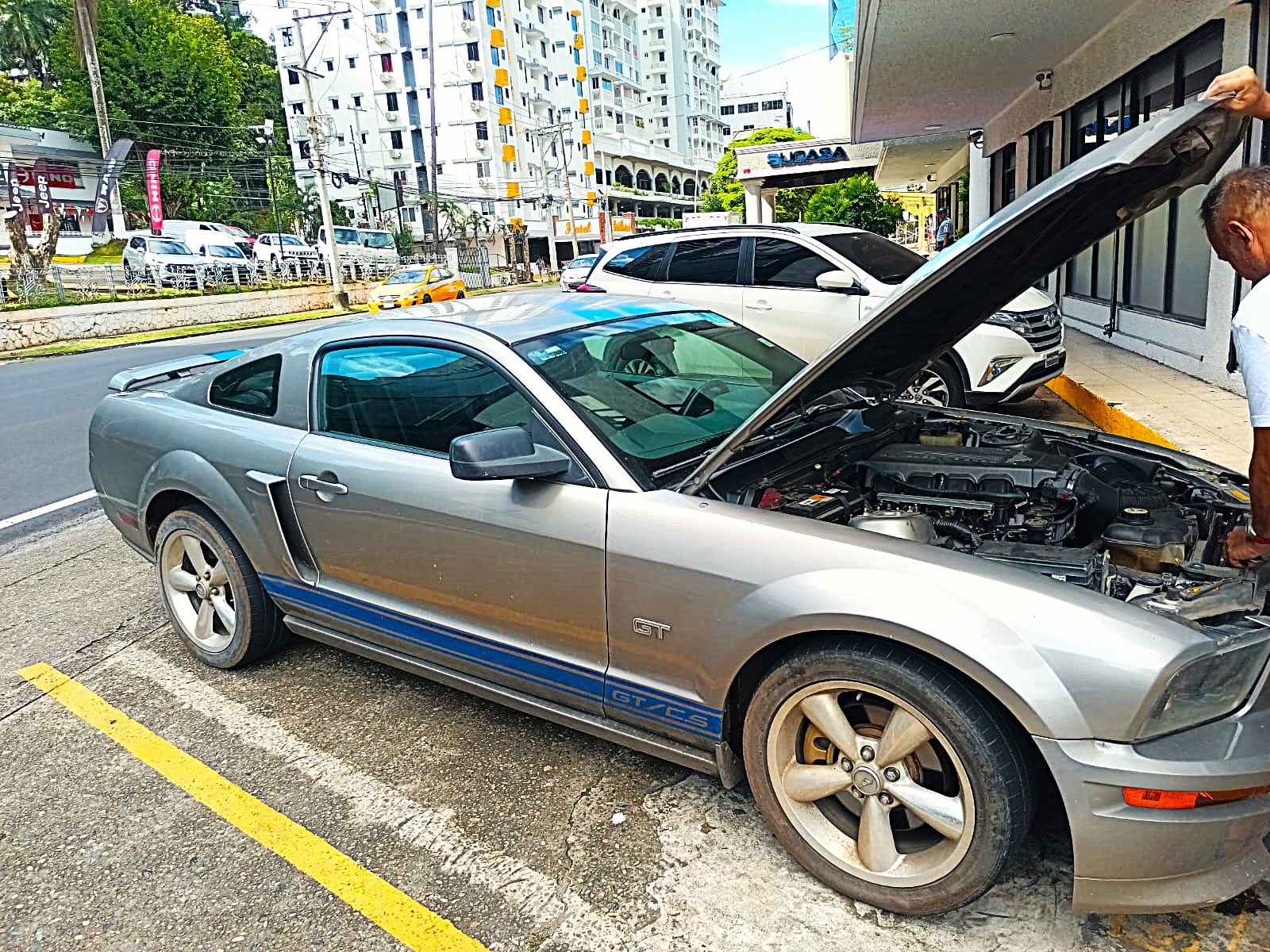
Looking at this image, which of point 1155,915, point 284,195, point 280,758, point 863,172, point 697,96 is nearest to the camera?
point 1155,915

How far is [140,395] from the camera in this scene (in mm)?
4395

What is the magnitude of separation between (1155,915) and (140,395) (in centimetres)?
448

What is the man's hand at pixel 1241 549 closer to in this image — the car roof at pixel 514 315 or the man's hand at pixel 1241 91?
Answer: the man's hand at pixel 1241 91

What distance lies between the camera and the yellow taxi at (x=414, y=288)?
27656 millimetres

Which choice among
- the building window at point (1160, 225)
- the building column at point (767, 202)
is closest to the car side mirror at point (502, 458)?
the building window at point (1160, 225)

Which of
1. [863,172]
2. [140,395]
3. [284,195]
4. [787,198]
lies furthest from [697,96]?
[140,395]

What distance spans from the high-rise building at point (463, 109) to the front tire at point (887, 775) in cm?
5658

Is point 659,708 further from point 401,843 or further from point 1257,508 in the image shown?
point 1257,508

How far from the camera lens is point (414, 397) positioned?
11.0 ft

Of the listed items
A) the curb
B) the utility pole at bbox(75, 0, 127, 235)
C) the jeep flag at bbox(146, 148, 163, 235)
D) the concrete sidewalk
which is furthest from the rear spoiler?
the utility pole at bbox(75, 0, 127, 235)

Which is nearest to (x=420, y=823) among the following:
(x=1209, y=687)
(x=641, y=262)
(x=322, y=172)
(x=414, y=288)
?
(x=1209, y=687)

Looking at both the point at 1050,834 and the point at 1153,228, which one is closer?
the point at 1050,834

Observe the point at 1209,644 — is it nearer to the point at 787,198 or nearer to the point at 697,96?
the point at 787,198

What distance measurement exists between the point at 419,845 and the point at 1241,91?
3175 millimetres
